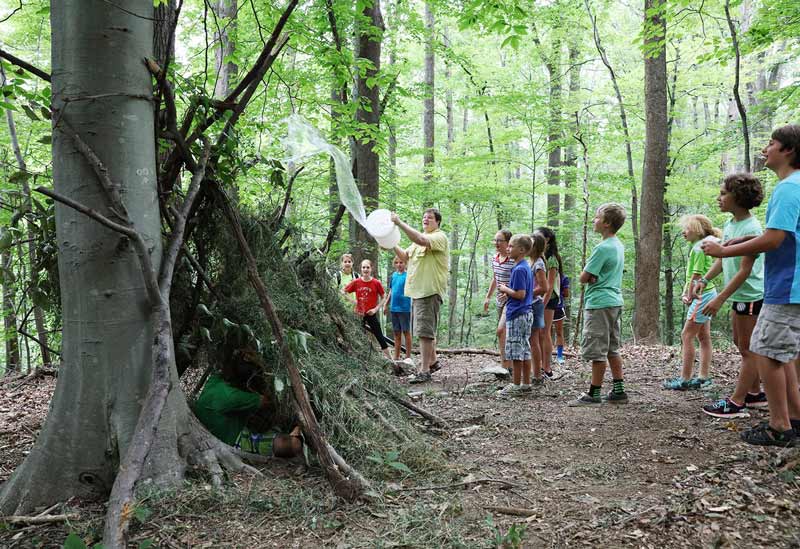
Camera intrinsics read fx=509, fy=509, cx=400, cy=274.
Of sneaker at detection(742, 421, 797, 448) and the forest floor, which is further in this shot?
sneaker at detection(742, 421, 797, 448)

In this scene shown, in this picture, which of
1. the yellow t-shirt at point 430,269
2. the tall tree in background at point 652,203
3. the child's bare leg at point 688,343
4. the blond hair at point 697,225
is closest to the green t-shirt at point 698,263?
the blond hair at point 697,225

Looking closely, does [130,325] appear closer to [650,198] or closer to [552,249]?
[552,249]

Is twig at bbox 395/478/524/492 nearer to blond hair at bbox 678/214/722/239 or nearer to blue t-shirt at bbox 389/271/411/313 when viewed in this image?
blond hair at bbox 678/214/722/239

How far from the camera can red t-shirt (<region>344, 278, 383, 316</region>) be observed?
290 inches

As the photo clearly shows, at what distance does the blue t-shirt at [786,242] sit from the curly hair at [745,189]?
803 mm

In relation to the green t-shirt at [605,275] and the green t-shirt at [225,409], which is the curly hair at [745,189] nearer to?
the green t-shirt at [605,275]

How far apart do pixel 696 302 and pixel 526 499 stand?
3.58m

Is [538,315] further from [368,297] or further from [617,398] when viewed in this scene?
[368,297]

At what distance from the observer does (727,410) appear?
13.5 feet

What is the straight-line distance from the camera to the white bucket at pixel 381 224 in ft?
16.8

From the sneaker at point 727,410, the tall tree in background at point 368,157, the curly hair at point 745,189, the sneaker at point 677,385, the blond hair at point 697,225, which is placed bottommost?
the sneaker at point 677,385

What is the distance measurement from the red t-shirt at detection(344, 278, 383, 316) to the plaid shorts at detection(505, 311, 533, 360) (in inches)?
96.6

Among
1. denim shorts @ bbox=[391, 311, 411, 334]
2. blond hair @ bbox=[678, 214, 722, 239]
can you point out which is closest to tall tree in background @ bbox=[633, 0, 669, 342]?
blond hair @ bbox=[678, 214, 722, 239]

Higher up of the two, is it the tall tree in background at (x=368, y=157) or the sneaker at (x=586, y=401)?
the tall tree in background at (x=368, y=157)
